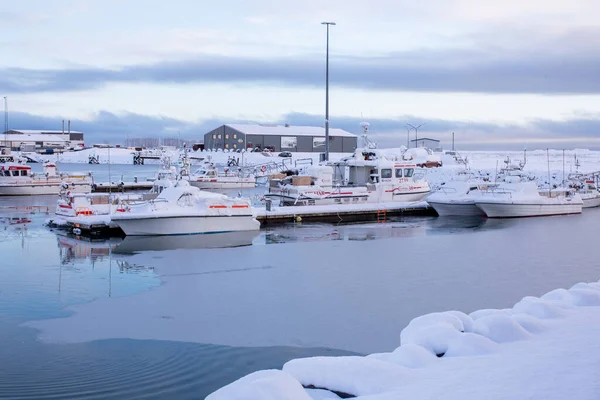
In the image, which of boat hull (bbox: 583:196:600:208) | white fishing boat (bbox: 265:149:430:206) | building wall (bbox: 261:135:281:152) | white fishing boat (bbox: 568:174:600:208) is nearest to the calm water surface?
white fishing boat (bbox: 265:149:430:206)

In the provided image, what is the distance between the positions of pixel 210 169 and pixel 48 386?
3863cm

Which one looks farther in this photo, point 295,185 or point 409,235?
point 295,185

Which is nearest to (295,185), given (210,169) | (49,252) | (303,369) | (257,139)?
(49,252)

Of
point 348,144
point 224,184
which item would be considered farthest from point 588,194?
point 348,144

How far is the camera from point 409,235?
2158 cm

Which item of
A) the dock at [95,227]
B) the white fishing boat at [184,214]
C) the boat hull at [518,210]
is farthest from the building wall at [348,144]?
the dock at [95,227]

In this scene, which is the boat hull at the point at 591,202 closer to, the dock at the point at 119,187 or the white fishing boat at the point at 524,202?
the white fishing boat at the point at 524,202

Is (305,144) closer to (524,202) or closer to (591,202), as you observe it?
(591,202)

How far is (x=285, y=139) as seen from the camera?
280 feet

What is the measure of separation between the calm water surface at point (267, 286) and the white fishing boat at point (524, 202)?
3.50m

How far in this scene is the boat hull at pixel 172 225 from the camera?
19.8 metres

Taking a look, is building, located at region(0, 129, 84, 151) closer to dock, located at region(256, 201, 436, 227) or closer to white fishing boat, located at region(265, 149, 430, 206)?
white fishing boat, located at region(265, 149, 430, 206)

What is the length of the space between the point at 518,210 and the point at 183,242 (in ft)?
50.1

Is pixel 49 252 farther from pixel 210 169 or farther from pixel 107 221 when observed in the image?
pixel 210 169
